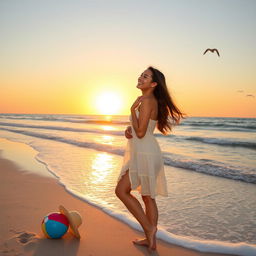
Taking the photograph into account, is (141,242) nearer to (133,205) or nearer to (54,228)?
(133,205)

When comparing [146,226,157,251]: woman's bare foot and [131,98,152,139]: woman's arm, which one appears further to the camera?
[146,226,157,251]: woman's bare foot

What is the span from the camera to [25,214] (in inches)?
179

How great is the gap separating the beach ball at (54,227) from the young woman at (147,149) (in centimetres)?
81

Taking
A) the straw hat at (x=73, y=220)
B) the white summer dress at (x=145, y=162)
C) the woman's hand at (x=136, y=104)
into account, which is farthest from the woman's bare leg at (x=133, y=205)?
the woman's hand at (x=136, y=104)

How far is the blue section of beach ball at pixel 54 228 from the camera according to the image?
362 centimetres

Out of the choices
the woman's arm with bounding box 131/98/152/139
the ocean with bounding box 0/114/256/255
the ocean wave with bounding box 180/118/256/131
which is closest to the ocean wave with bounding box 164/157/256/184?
the ocean with bounding box 0/114/256/255

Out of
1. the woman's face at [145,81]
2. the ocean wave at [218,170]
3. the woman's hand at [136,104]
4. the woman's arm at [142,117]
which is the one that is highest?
the woman's face at [145,81]

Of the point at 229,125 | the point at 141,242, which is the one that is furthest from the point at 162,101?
the point at 229,125

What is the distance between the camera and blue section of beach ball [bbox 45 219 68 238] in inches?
143

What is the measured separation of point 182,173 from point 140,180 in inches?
204

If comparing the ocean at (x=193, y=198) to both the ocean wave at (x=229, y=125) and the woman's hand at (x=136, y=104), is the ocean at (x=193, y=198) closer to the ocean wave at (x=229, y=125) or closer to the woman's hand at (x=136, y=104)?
the woman's hand at (x=136, y=104)

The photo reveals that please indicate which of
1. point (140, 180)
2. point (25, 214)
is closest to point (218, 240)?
point (140, 180)

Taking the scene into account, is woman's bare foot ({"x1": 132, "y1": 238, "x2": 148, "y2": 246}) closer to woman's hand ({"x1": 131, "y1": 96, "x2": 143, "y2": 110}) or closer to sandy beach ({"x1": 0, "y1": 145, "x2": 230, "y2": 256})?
sandy beach ({"x1": 0, "y1": 145, "x2": 230, "y2": 256})

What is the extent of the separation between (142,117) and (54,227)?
174 centimetres
